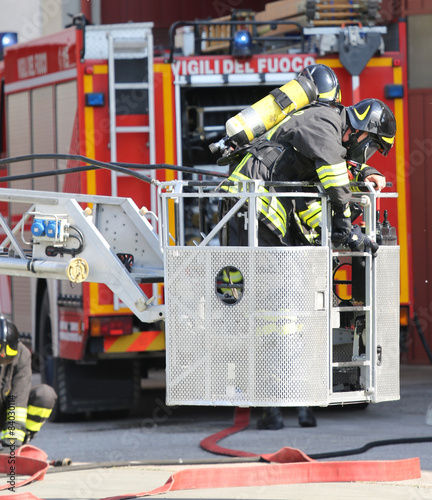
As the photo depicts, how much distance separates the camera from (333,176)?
523 centimetres

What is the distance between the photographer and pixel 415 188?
40.8 ft

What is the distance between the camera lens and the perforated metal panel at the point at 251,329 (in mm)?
5137

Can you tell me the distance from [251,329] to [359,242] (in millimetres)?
696

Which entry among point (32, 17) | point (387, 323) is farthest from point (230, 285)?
point (32, 17)

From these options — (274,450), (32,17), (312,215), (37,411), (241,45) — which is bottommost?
(274,450)

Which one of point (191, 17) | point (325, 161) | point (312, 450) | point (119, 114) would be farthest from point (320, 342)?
point (191, 17)

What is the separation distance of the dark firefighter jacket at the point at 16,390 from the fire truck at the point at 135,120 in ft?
2.51

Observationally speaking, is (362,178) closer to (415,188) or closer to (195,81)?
(195,81)

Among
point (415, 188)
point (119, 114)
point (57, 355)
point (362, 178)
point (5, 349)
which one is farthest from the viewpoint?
point (415, 188)

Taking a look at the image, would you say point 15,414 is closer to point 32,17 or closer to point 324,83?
point 324,83

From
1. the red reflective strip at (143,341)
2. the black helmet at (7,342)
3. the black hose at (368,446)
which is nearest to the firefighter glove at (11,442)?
the black helmet at (7,342)

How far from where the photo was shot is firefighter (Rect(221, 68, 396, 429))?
5281 millimetres

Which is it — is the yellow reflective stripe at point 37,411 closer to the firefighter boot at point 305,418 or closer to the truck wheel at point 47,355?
the truck wheel at point 47,355

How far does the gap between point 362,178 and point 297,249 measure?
0.87 metres
